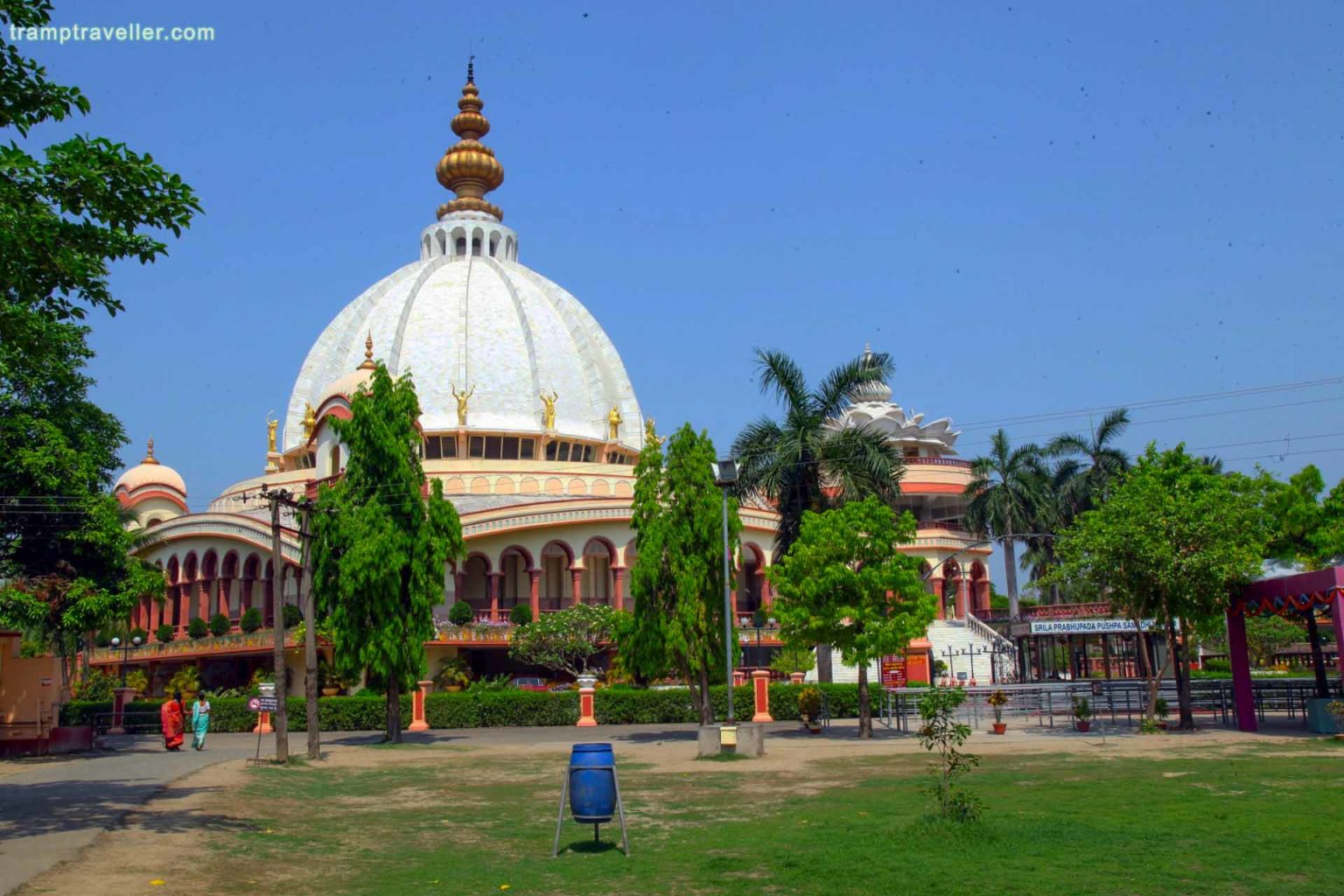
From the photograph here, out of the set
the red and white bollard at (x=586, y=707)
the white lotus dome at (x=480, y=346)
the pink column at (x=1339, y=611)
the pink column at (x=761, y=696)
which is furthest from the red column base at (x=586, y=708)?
the white lotus dome at (x=480, y=346)

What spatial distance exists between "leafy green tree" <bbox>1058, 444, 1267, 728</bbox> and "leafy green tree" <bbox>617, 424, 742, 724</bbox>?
8730 millimetres

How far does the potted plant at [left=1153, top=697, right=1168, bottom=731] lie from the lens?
29.7m

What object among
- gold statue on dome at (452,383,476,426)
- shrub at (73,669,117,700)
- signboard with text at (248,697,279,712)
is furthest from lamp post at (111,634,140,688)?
signboard with text at (248,697,279,712)

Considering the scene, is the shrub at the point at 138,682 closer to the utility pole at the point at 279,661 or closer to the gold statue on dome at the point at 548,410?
the gold statue on dome at the point at 548,410

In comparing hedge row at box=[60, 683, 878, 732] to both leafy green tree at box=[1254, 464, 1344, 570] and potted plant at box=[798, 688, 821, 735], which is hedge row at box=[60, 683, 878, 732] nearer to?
potted plant at box=[798, 688, 821, 735]

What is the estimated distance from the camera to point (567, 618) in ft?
151

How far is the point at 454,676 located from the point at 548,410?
20500 millimetres

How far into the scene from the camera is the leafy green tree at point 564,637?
45.7 meters

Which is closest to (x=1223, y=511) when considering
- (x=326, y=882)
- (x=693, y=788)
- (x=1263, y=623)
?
(x=693, y=788)

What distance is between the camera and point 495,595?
52094 millimetres

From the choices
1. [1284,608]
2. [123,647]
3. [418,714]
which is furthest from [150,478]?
[1284,608]

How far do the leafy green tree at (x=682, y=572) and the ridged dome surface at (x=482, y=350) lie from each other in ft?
101

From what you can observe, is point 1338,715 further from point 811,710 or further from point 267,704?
point 267,704

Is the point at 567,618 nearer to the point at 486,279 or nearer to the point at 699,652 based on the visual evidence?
the point at 699,652
